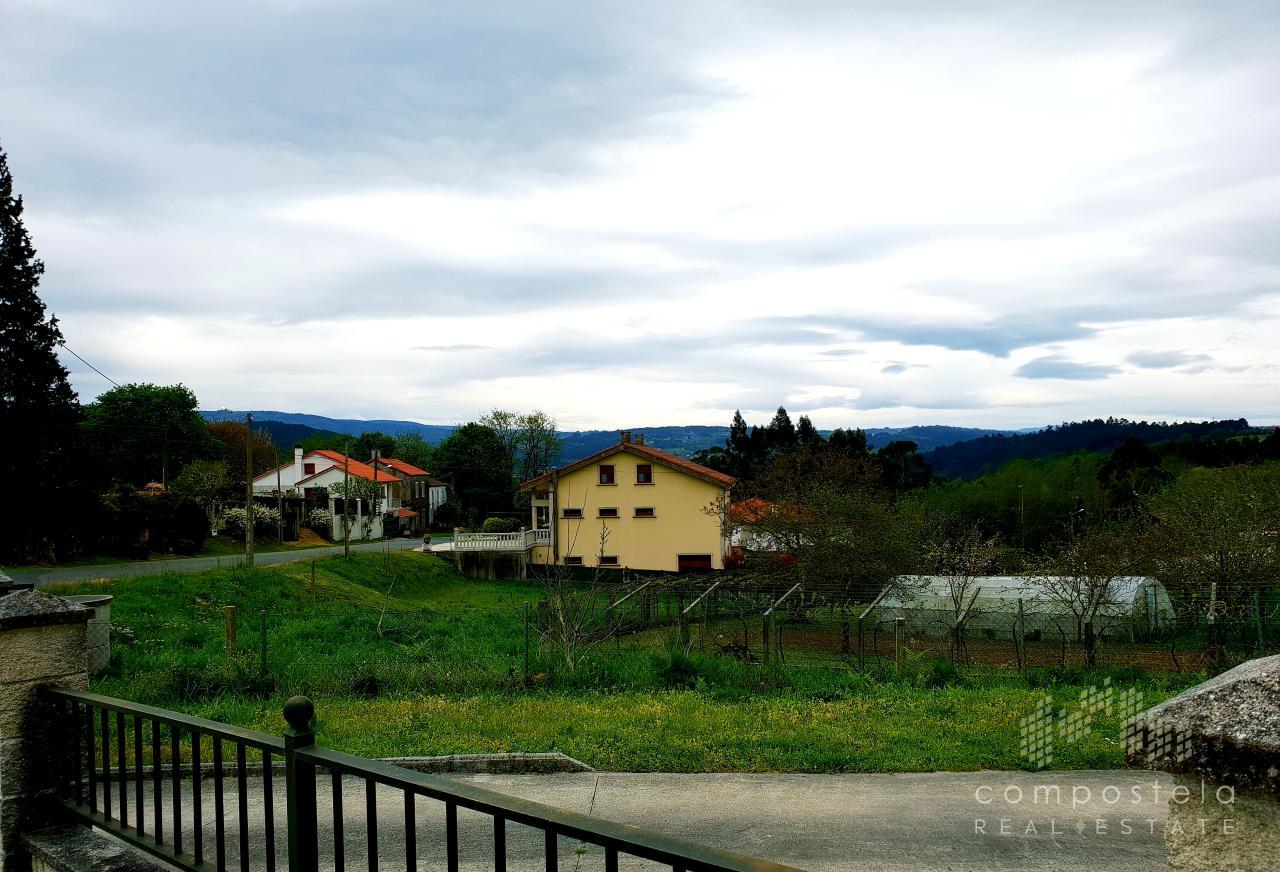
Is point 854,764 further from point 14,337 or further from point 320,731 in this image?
point 14,337

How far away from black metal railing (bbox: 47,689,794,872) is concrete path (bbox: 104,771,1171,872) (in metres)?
0.03

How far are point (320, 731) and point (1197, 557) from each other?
53.2 ft

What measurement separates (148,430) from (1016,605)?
59464 millimetres

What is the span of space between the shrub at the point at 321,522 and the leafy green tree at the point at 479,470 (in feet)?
67.3

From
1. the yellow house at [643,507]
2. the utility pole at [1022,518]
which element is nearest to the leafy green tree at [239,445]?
the yellow house at [643,507]

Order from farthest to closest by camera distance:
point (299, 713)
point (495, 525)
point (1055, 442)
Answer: point (1055, 442), point (495, 525), point (299, 713)

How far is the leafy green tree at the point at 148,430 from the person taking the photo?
54.9 metres

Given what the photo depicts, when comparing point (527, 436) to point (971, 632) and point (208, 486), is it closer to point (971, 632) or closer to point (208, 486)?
point (208, 486)

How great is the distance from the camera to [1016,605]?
19172 millimetres

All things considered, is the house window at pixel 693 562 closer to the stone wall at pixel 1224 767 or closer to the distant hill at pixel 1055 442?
the stone wall at pixel 1224 767

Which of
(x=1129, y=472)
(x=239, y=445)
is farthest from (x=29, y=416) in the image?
(x=1129, y=472)

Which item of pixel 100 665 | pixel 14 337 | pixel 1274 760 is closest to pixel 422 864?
pixel 1274 760

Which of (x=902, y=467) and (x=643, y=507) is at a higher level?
(x=902, y=467)

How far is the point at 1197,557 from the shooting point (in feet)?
51.8
